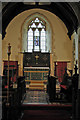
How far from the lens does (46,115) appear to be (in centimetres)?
520

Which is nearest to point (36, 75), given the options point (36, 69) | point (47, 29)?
point (36, 69)

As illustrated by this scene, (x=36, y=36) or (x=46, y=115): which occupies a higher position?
(x=36, y=36)

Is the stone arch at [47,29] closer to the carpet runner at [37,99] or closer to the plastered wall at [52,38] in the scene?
the plastered wall at [52,38]

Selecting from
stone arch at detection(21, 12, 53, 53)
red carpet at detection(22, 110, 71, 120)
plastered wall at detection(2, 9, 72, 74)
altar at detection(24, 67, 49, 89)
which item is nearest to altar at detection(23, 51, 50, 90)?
altar at detection(24, 67, 49, 89)

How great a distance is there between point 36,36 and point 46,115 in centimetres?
939

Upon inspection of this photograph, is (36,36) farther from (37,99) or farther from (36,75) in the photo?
(37,99)

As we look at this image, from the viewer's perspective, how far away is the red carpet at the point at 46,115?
4906 mm

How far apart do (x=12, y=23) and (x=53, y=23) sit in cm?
296

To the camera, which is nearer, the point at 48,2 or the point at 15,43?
the point at 48,2

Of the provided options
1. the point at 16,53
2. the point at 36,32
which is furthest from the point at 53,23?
the point at 16,53

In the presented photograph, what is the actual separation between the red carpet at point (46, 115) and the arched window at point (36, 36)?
8575 mm

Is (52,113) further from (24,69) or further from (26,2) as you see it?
(26,2)

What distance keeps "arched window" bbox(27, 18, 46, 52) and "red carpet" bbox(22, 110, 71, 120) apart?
8.58 metres

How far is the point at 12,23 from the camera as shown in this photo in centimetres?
1349
